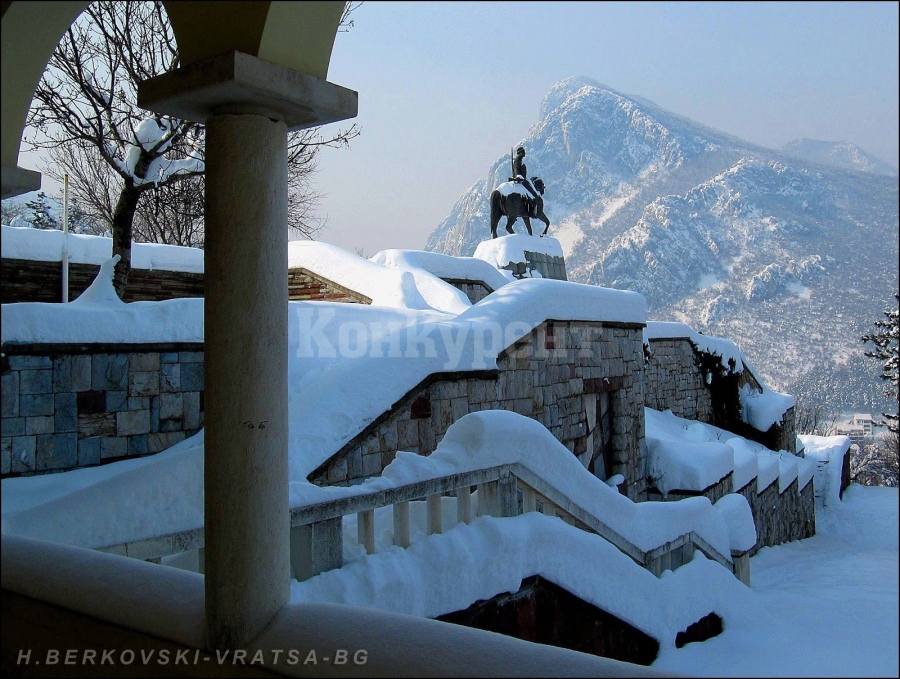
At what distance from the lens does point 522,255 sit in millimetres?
16359

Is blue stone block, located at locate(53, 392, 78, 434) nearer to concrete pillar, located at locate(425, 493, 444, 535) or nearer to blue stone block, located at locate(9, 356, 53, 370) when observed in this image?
blue stone block, located at locate(9, 356, 53, 370)

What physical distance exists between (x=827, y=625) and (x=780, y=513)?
11.3 metres

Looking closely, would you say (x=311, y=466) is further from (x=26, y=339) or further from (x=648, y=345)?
(x=648, y=345)

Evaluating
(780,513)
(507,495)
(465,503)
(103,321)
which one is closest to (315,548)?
(465,503)

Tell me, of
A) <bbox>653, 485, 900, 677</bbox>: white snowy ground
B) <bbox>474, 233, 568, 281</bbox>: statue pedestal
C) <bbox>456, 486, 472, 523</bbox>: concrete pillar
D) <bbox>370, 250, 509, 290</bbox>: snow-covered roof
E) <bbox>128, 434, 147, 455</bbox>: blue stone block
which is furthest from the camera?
<bbox>474, 233, 568, 281</bbox>: statue pedestal

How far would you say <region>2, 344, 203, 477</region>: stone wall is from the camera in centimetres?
522

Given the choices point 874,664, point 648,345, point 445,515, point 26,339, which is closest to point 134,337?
point 26,339

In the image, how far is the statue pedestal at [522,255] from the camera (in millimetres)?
16141

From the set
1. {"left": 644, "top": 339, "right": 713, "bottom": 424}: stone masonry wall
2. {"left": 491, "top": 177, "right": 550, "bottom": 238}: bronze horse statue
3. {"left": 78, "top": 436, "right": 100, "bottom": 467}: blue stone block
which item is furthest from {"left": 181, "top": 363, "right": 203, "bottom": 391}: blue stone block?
{"left": 491, "top": 177, "right": 550, "bottom": 238}: bronze horse statue

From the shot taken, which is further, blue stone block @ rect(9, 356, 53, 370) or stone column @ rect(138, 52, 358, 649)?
blue stone block @ rect(9, 356, 53, 370)

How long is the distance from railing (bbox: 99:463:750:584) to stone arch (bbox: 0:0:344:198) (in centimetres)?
190

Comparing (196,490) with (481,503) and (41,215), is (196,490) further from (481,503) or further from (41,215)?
(41,215)

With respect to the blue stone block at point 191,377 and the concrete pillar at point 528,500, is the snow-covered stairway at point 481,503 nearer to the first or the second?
the concrete pillar at point 528,500

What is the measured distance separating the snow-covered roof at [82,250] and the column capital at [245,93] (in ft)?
27.2
